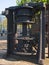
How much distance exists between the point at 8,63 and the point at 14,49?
213 cm

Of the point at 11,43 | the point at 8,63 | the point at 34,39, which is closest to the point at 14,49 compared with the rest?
the point at 11,43

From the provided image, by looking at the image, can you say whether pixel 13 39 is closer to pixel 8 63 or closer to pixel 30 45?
pixel 30 45

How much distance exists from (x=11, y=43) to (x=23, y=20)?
1.58m

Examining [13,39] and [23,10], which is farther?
[13,39]

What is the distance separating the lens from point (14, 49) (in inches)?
451

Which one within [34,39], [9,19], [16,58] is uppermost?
[9,19]

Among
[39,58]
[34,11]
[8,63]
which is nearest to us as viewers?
[8,63]

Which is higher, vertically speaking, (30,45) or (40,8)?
(40,8)

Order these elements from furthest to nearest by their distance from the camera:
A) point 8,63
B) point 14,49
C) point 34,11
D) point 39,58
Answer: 1. point 14,49
2. point 34,11
3. point 39,58
4. point 8,63

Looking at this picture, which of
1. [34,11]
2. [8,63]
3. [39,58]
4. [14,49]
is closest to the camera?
[8,63]

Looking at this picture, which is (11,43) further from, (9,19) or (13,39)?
(9,19)

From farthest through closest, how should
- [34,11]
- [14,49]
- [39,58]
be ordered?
[14,49] → [34,11] → [39,58]

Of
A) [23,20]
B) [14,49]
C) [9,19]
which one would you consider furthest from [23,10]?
[14,49]

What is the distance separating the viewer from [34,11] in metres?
10.7
